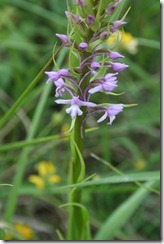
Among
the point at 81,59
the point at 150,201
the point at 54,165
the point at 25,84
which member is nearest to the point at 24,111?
the point at 25,84

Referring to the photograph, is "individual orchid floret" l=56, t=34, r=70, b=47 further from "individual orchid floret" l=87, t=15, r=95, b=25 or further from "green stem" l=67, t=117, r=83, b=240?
"green stem" l=67, t=117, r=83, b=240

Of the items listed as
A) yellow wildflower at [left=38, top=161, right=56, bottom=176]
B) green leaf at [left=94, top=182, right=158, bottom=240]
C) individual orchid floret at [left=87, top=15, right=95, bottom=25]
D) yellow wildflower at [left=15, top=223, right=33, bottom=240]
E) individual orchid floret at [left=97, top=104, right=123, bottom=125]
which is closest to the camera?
individual orchid floret at [left=87, top=15, right=95, bottom=25]

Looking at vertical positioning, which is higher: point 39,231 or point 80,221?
point 80,221

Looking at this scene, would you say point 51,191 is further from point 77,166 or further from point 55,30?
point 55,30

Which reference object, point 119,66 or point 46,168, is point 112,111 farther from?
point 46,168

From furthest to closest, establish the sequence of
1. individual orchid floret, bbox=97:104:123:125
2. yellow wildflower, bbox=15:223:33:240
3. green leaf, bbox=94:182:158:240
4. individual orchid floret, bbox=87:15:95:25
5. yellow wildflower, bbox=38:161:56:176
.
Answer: yellow wildflower, bbox=38:161:56:176
yellow wildflower, bbox=15:223:33:240
green leaf, bbox=94:182:158:240
individual orchid floret, bbox=97:104:123:125
individual orchid floret, bbox=87:15:95:25

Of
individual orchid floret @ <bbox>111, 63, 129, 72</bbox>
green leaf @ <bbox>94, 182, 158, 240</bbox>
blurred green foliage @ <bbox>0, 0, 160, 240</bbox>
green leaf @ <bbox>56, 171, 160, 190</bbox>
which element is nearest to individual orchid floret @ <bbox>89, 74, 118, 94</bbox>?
individual orchid floret @ <bbox>111, 63, 129, 72</bbox>

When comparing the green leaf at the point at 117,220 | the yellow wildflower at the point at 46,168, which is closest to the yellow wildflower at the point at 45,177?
the yellow wildflower at the point at 46,168
